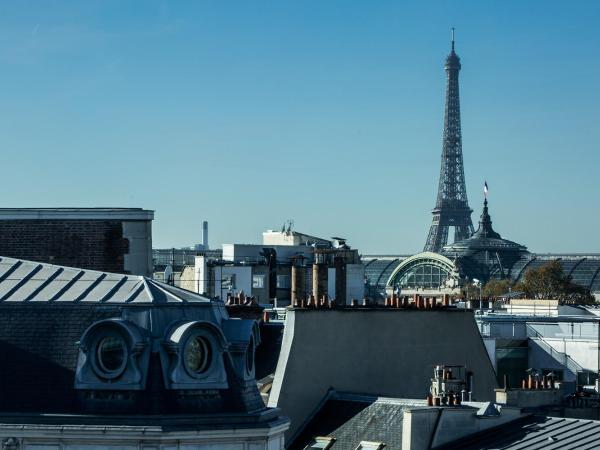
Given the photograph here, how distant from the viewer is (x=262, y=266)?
83.6 m

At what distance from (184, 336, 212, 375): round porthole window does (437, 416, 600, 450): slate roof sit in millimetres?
8816

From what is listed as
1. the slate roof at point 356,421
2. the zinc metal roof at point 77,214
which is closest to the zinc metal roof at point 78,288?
the slate roof at point 356,421

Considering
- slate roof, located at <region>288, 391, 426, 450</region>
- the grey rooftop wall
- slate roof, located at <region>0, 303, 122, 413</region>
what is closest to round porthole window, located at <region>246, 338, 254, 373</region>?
slate roof, located at <region>0, 303, 122, 413</region>

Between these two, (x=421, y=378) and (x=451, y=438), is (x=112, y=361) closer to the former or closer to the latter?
(x=451, y=438)

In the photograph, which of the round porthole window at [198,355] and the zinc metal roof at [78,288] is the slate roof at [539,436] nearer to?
the zinc metal roof at [78,288]

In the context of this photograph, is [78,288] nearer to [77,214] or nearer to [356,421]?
[356,421]

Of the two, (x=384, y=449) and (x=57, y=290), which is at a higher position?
(x=57, y=290)

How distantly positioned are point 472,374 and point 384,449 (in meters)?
7.38

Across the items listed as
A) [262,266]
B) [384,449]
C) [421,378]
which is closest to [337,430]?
[384,449]

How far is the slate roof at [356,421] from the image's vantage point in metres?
33.2

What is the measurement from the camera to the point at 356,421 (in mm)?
34188

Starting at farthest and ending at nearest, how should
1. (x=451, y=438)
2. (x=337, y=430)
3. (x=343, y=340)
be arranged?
1. (x=343, y=340)
2. (x=337, y=430)
3. (x=451, y=438)

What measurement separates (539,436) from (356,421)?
3.91 metres

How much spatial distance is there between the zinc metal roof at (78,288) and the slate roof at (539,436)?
862cm
